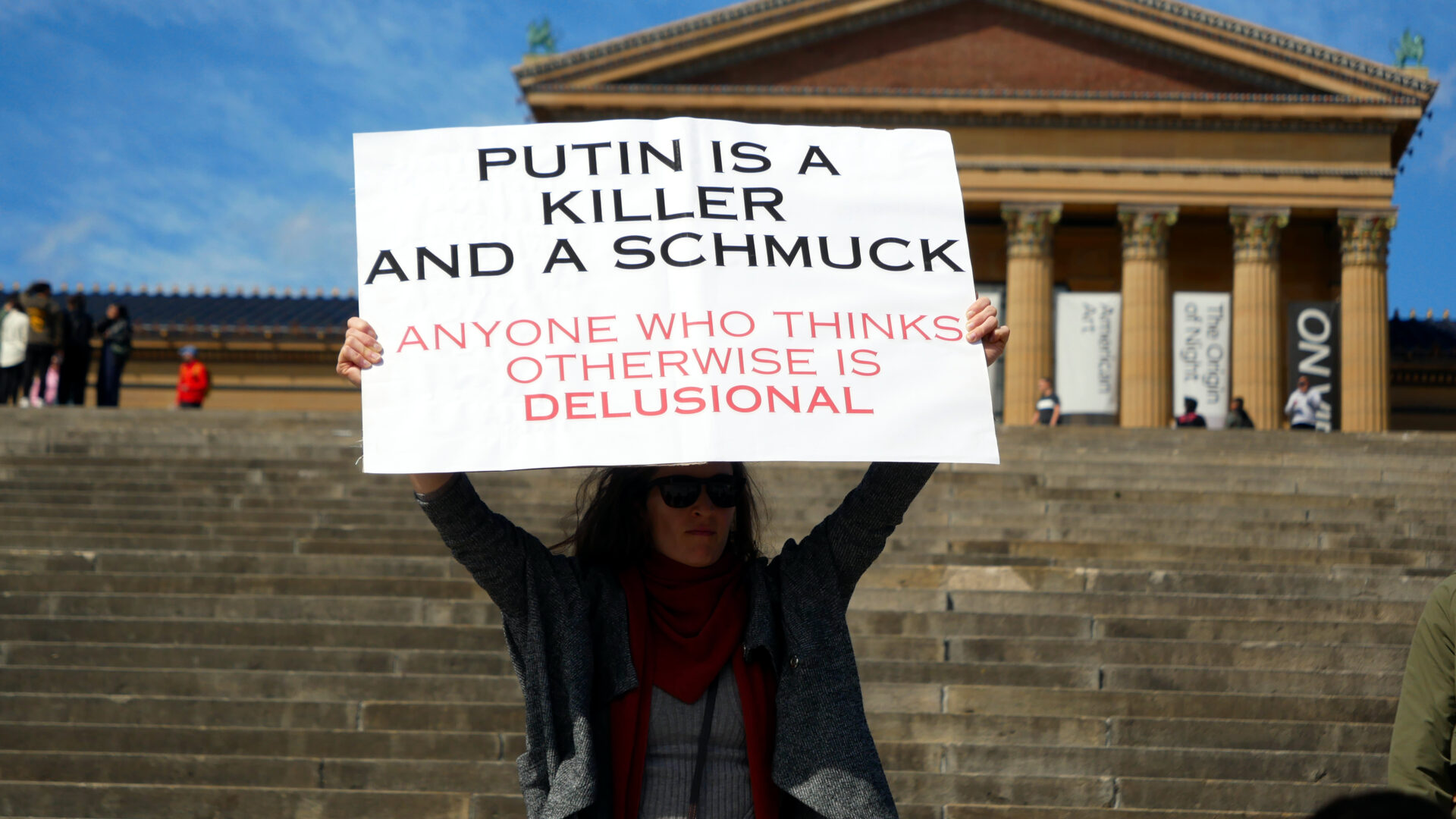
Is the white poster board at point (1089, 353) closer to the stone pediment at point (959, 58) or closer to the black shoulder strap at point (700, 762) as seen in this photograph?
the stone pediment at point (959, 58)

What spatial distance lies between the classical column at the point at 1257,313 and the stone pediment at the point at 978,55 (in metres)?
3.02

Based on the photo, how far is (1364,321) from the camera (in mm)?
31500

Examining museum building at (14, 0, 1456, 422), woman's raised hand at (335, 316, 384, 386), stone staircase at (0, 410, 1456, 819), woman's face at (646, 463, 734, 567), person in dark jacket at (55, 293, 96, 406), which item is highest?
museum building at (14, 0, 1456, 422)

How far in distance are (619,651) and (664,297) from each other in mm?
893

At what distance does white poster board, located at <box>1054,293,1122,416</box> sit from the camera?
25.5m

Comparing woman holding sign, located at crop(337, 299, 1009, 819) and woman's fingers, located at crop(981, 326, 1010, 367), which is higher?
woman's fingers, located at crop(981, 326, 1010, 367)

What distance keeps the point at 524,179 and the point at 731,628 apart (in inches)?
49.4

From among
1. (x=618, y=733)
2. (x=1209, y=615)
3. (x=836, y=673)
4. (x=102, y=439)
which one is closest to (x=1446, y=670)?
(x=836, y=673)

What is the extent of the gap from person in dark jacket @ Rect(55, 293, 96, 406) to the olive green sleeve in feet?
59.4

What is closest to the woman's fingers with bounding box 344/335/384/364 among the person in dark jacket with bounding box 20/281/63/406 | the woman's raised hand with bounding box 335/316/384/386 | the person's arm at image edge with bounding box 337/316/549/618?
the woman's raised hand with bounding box 335/316/384/386

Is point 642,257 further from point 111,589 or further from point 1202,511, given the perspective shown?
point 1202,511

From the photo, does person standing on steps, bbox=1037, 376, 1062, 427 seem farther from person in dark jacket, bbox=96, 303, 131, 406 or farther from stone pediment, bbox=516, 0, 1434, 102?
person in dark jacket, bbox=96, 303, 131, 406

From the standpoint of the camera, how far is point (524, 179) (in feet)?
11.2

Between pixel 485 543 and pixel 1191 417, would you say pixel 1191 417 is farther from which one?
pixel 485 543
